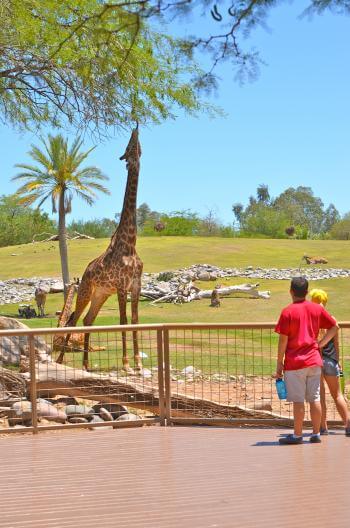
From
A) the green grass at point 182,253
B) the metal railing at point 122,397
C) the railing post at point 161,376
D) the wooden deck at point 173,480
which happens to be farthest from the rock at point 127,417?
the green grass at point 182,253

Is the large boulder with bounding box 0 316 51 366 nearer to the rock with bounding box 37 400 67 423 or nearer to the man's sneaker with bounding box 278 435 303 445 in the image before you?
the rock with bounding box 37 400 67 423

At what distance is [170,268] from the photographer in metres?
48.8

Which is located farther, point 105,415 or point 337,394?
point 105,415

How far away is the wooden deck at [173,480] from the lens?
5.34 metres

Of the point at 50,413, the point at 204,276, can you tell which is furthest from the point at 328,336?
the point at 204,276

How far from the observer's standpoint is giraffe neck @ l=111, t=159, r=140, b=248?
49.1 ft

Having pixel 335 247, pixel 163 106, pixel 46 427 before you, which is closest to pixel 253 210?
pixel 335 247

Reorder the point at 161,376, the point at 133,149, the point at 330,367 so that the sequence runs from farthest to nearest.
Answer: the point at 133,149 → the point at 161,376 → the point at 330,367

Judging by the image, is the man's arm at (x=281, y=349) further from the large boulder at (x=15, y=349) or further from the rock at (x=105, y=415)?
the large boulder at (x=15, y=349)

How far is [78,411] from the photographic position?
1016cm

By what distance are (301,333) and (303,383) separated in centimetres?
47

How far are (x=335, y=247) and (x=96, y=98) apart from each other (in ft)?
150

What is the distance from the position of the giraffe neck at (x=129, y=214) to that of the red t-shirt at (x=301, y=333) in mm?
7561

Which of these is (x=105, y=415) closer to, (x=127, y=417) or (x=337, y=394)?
(x=127, y=417)
